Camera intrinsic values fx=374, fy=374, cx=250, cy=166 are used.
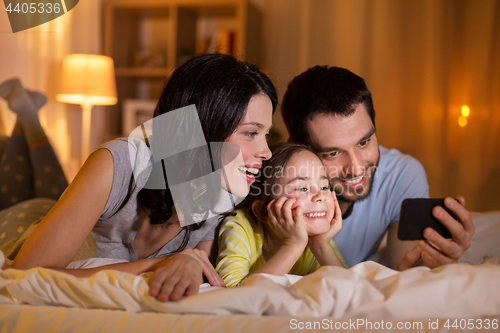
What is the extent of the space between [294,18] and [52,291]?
253cm

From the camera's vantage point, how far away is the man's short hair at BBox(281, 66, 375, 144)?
3.58 feet

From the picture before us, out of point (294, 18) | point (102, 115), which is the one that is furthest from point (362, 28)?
point (102, 115)

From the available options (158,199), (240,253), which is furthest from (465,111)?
(158,199)

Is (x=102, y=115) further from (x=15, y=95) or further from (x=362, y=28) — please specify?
(x=362, y=28)

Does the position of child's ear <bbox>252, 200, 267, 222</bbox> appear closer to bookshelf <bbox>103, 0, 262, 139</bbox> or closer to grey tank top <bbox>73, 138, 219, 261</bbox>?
grey tank top <bbox>73, 138, 219, 261</bbox>

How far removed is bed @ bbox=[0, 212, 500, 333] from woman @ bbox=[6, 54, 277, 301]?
0.26ft

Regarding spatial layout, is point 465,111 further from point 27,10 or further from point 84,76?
point 27,10

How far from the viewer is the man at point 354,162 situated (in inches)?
42.6

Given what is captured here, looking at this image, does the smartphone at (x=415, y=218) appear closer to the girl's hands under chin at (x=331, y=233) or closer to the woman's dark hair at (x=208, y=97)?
the girl's hands under chin at (x=331, y=233)

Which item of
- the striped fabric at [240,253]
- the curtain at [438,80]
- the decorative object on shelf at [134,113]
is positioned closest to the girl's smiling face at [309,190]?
the striped fabric at [240,253]

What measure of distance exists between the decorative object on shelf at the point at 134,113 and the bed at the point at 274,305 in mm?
2351

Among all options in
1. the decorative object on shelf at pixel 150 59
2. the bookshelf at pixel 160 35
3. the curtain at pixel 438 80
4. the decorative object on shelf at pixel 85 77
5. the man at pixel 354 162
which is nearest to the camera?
the man at pixel 354 162

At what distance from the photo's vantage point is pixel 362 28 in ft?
7.99

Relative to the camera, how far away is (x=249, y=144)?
35.4 inches
